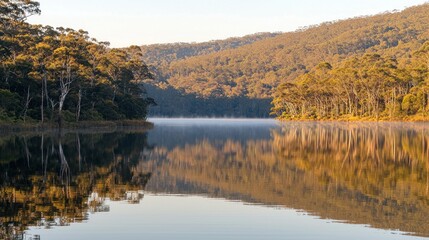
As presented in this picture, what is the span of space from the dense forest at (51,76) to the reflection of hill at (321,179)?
1208 inches

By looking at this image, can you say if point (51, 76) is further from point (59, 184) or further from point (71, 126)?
point (59, 184)

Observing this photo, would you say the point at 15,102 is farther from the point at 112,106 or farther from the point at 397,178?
the point at 397,178

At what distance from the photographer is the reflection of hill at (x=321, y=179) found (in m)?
16.6

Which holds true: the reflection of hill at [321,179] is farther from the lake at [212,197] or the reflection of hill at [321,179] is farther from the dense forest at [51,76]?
the dense forest at [51,76]

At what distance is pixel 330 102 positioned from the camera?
151250mm

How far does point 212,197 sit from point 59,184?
5.25m

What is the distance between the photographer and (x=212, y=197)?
1920 cm

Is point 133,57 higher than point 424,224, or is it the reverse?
point 133,57

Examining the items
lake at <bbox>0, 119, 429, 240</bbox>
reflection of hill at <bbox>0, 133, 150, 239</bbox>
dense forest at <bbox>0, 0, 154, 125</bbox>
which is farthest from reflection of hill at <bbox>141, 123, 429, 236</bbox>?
dense forest at <bbox>0, 0, 154, 125</bbox>

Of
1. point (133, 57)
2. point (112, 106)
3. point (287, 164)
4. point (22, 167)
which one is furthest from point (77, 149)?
point (133, 57)

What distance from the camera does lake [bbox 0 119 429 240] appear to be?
550 inches

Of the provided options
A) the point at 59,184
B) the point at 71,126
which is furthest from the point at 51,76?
the point at 59,184

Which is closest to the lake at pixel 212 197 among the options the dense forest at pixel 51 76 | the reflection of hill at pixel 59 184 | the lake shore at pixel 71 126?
the reflection of hill at pixel 59 184

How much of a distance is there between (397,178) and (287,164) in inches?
275
